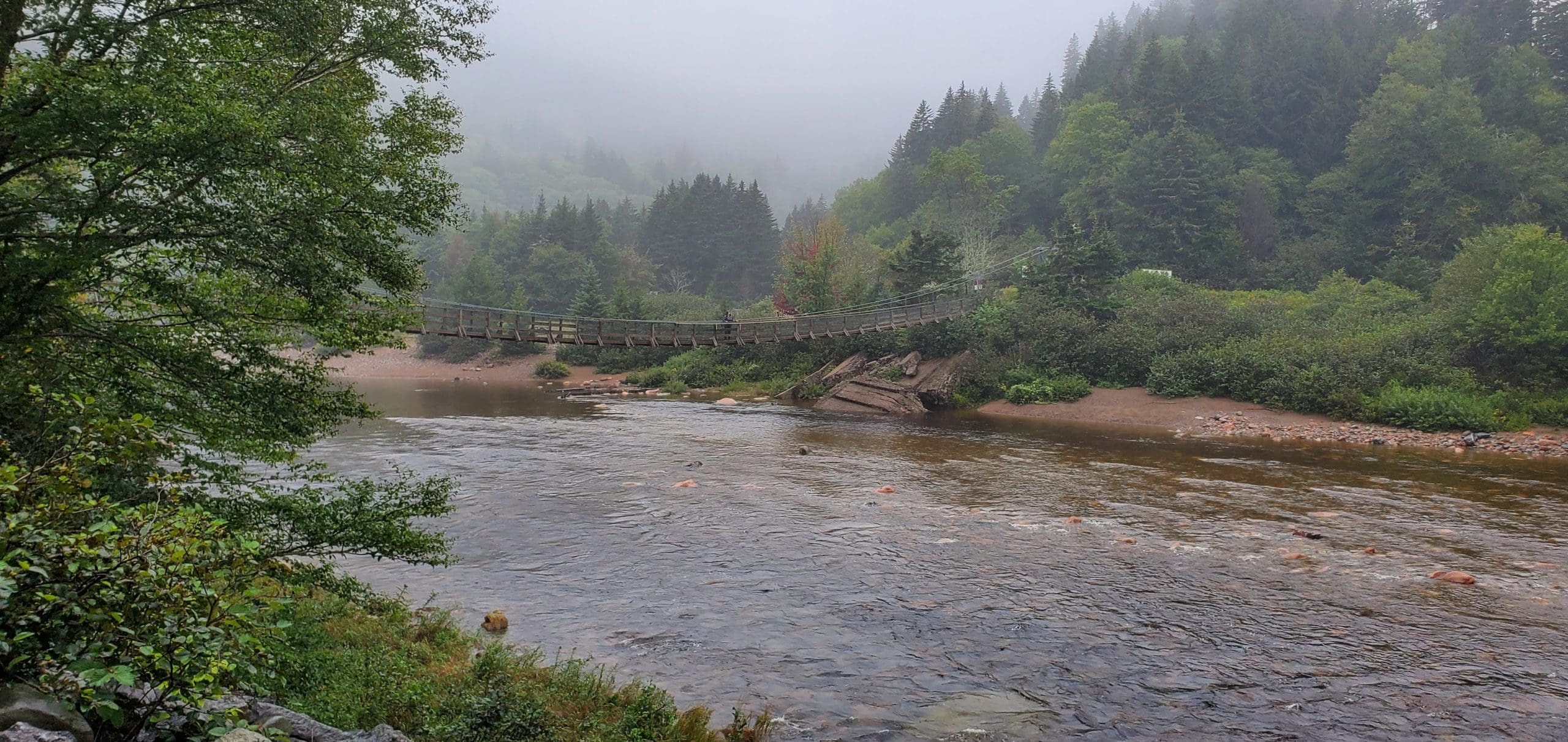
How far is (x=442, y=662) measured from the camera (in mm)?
6559

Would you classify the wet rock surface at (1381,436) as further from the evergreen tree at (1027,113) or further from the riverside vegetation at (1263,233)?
the evergreen tree at (1027,113)

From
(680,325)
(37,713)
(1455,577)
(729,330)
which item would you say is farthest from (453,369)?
(37,713)

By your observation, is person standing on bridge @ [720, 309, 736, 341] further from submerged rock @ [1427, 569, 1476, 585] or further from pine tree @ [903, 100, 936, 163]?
pine tree @ [903, 100, 936, 163]

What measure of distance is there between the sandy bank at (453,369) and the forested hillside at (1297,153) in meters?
27.6

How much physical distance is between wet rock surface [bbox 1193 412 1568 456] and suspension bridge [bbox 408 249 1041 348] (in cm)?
1299

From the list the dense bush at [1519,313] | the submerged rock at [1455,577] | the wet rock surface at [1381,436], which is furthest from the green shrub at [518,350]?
the submerged rock at [1455,577]

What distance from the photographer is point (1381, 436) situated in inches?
881

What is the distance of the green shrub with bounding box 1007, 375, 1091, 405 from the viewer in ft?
100

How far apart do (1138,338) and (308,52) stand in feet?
98.6

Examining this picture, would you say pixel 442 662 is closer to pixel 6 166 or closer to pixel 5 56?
pixel 6 166

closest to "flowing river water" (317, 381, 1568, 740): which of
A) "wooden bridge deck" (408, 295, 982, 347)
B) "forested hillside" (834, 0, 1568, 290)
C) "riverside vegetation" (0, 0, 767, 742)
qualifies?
"riverside vegetation" (0, 0, 767, 742)

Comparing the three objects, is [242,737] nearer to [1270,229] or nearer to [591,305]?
[591,305]

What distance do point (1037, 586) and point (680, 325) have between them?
73.8 feet

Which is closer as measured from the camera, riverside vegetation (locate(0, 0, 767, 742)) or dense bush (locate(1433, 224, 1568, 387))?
riverside vegetation (locate(0, 0, 767, 742))
